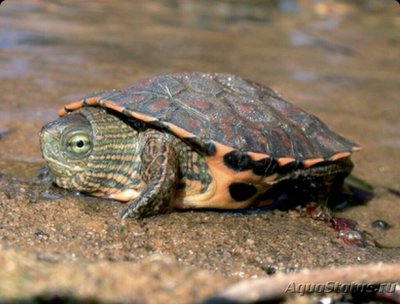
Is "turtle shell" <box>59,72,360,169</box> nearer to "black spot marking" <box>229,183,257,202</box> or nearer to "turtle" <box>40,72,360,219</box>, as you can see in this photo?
"turtle" <box>40,72,360,219</box>

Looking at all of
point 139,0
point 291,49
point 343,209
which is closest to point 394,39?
point 291,49

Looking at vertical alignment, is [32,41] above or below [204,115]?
below

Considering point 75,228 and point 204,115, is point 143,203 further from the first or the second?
point 204,115

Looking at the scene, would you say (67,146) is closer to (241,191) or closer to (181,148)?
(181,148)

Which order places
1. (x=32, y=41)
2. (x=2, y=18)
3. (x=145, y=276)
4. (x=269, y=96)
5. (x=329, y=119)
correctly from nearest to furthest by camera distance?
(x=145, y=276), (x=269, y=96), (x=329, y=119), (x=32, y=41), (x=2, y=18)

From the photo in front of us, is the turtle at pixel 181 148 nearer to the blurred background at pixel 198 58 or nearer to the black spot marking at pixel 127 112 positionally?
the black spot marking at pixel 127 112

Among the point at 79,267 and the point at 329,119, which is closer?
the point at 79,267

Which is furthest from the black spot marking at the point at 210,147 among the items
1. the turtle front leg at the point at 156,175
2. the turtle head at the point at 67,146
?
the turtle head at the point at 67,146
